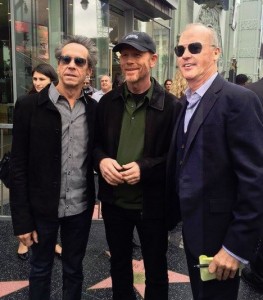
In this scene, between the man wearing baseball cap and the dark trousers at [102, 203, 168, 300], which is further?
the dark trousers at [102, 203, 168, 300]

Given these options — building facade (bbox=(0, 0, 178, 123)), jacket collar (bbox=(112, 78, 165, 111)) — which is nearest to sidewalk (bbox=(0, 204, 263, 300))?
jacket collar (bbox=(112, 78, 165, 111))

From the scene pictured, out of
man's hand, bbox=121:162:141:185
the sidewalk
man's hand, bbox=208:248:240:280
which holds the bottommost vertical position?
the sidewalk

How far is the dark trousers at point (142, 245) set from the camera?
238 cm

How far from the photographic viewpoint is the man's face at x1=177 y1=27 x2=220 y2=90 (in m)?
1.88

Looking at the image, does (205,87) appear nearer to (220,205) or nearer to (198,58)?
(198,58)

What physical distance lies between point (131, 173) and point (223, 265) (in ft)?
2.41

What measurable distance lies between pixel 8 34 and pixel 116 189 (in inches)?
235

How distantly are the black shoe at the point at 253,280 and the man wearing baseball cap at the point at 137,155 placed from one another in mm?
1184

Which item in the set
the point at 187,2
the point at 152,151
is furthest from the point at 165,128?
the point at 187,2

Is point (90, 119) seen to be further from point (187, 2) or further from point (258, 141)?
point (187, 2)

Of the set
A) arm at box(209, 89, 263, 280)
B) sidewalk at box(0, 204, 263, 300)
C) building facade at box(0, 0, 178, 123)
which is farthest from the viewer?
building facade at box(0, 0, 178, 123)

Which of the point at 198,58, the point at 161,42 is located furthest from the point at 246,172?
the point at 161,42

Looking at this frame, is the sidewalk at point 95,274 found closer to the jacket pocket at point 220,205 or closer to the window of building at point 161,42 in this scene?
the jacket pocket at point 220,205

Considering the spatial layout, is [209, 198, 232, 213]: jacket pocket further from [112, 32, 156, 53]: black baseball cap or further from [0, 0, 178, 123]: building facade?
[0, 0, 178, 123]: building facade
